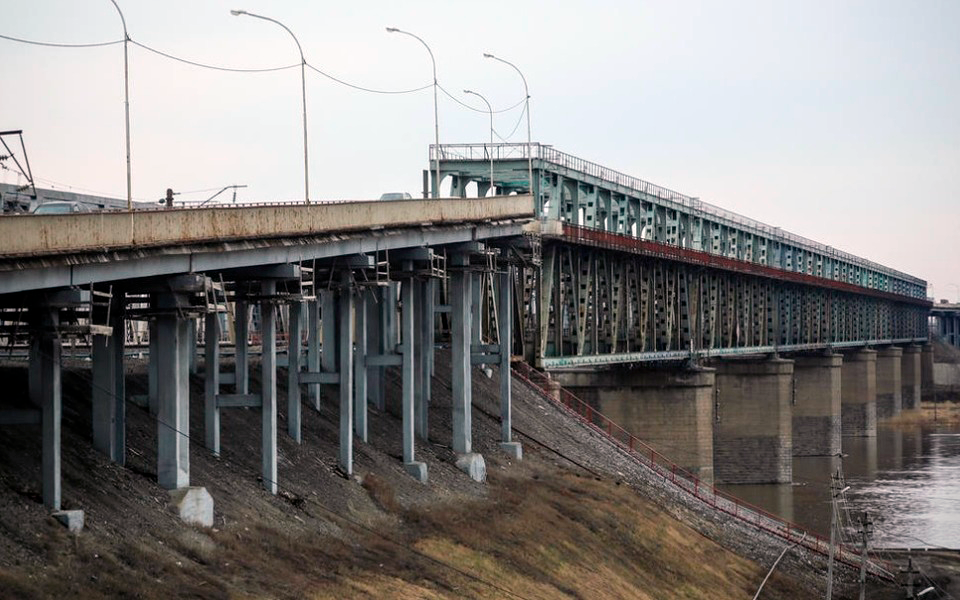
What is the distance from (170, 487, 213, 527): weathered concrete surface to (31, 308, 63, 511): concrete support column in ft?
12.8

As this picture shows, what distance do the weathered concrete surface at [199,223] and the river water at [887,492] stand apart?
3179cm

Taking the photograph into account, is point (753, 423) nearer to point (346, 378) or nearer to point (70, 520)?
point (346, 378)

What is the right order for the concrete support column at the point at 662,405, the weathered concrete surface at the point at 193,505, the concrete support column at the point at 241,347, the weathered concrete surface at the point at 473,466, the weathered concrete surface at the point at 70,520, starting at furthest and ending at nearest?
1. the concrete support column at the point at 662,405
2. the weathered concrete surface at the point at 473,466
3. the concrete support column at the point at 241,347
4. the weathered concrete surface at the point at 193,505
5. the weathered concrete surface at the point at 70,520

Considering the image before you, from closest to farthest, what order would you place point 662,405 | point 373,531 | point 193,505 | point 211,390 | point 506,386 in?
point 193,505
point 373,531
point 211,390
point 506,386
point 662,405

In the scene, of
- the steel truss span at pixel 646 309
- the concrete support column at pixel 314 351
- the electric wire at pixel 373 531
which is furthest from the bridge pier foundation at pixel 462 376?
the steel truss span at pixel 646 309

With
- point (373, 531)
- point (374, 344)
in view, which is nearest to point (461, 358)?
point (374, 344)

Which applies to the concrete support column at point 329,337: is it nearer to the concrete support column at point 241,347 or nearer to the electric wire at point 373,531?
the concrete support column at point 241,347

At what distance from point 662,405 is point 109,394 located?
204ft

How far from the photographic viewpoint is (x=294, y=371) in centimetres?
4656

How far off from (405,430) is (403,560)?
11532mm

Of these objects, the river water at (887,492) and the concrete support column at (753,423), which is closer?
the river water at (887,492)

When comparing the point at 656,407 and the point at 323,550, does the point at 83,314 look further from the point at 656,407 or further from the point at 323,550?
the point at 656,407

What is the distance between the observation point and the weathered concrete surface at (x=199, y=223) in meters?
30.8

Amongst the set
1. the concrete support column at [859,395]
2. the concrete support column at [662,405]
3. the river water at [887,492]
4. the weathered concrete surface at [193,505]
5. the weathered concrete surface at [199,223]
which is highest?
the weathered concrete surface at [199,223]
